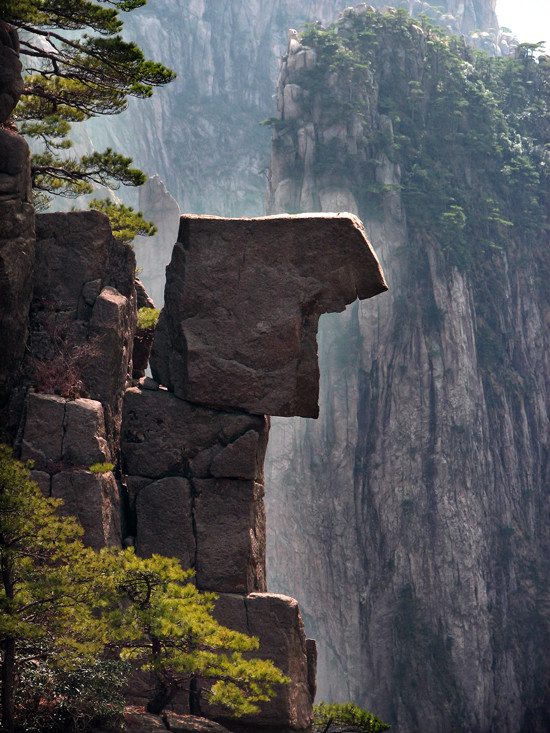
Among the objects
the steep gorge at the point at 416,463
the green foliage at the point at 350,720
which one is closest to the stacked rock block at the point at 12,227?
the green foliage at the point at 350,720

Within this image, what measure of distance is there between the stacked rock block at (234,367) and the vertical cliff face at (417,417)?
27648mm

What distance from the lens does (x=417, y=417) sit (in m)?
43.1

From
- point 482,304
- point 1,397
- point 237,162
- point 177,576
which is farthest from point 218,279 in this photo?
point 237,162

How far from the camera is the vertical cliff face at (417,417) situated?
39.8m

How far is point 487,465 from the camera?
142 ft

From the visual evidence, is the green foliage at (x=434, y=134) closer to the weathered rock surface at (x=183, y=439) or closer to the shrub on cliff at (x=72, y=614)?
the weathered rock surface at (x=183, y=439)

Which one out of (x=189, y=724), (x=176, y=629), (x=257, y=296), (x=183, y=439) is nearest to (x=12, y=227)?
(x=257, y=296)

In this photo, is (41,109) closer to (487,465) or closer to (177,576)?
(177,576)

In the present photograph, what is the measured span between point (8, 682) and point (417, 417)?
35.8 meters

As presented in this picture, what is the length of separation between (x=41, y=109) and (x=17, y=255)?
12.6 ft

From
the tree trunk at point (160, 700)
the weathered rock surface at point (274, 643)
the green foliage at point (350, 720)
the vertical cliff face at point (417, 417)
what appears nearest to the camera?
the tree trunk at point (160, 700)

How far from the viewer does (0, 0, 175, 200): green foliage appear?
506 inches

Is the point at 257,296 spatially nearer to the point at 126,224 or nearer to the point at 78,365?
the point at 78,365

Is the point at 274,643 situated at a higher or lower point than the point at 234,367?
lower
